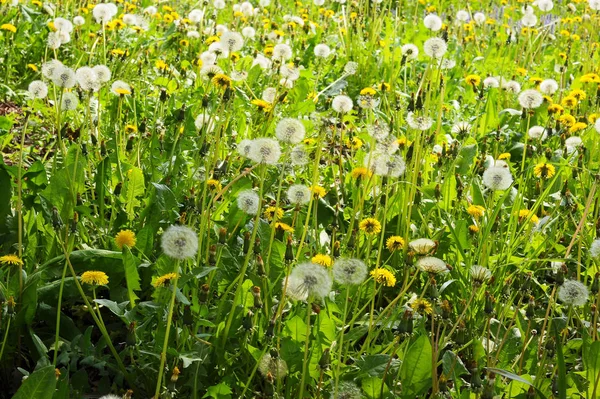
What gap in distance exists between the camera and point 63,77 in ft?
6.32

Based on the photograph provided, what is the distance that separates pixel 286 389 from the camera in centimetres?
159

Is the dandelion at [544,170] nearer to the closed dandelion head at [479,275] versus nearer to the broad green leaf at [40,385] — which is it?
the closed dandelion head at [479,275]

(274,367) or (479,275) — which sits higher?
(479,275)

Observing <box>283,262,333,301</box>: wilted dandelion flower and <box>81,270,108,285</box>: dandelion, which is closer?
<box>283,262,333,301</box>: wilted dandelion flower

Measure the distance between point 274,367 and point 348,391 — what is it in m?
0.16

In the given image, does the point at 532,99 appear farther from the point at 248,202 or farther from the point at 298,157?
the point at 248,202

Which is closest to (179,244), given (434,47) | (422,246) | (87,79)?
(422,246)

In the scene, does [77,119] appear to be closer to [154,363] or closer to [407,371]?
[154,363]

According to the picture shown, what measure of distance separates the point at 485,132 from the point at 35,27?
7.54 ft

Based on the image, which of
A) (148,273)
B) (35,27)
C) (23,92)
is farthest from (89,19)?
(148,273)

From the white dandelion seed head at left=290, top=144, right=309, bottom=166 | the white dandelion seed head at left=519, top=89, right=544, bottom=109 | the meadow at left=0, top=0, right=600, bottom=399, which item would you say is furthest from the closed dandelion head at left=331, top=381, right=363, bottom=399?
the white dandelion seed head at left=519, top=89, right=544, bottom=109

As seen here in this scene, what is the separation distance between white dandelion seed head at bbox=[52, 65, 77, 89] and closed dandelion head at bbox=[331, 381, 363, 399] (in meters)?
1.03

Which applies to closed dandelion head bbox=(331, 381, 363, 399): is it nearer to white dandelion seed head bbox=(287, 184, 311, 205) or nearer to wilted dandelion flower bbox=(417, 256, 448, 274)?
wilted dandelion flower bbox=(417, 256, 448, 274)

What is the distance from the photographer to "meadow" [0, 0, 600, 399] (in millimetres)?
1557
